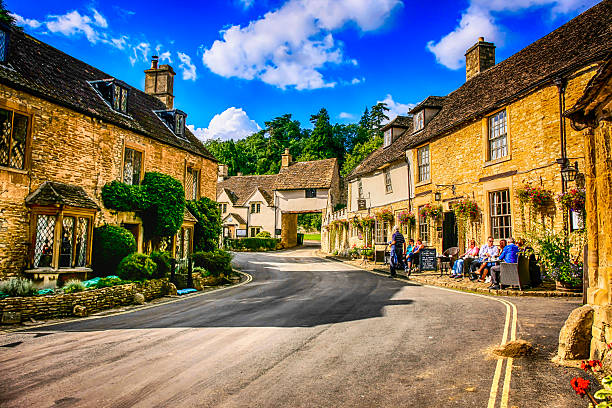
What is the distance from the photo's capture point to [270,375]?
5.22m

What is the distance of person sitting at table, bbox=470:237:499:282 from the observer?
1402cm

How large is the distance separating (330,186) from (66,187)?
34.7m

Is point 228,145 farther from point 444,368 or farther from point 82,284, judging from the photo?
point 444,368

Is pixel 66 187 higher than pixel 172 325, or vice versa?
pixel 66 187

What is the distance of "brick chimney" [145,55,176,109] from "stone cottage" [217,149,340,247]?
23.3m

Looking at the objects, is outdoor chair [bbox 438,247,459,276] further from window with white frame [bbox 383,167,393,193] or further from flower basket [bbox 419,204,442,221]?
window with white frame [bbox 383,167,393,193]

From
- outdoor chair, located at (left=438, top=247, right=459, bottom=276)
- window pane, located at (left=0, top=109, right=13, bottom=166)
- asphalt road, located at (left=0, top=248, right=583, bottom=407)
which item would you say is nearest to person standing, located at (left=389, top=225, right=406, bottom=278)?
outdoor chair, located at (left=438, top=247, right=459, bottom=276)

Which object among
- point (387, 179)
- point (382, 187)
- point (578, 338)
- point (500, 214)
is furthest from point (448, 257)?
point (578, 338)

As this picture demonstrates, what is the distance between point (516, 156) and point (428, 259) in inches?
227

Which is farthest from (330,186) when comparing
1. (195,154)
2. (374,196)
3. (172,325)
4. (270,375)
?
(270,375)

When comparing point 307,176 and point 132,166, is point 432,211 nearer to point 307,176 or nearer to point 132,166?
point 132,166

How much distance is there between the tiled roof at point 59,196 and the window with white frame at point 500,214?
50.8ft

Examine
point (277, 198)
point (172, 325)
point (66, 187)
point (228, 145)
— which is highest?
point (228, 145)

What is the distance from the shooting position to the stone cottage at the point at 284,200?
4731 centimetres
